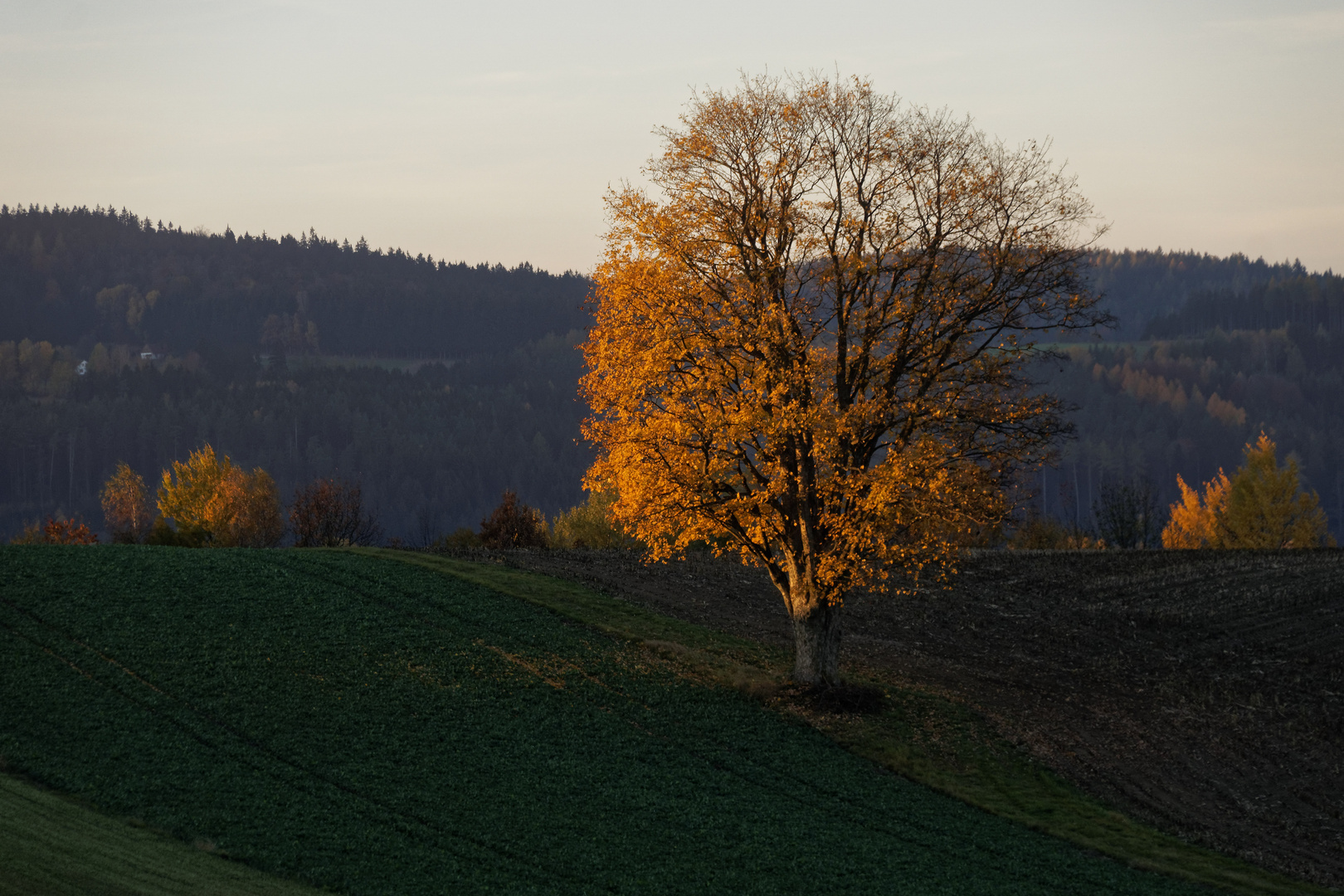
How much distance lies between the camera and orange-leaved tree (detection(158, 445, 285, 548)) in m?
69.4

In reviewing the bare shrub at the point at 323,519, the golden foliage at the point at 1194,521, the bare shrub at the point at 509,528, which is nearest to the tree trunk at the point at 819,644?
the bare shrub at the point at 509,528

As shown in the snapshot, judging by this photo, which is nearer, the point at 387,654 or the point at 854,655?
Answer: the point at 387,654

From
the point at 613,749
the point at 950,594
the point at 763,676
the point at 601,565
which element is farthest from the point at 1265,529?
the point at 613,749

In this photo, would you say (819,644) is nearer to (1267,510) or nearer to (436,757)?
(436,757)

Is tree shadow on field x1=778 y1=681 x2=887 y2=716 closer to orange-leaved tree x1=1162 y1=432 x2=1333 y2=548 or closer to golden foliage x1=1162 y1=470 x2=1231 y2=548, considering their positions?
orange-leaved tree x1=1162 y1=432 x2=1333 y2=548

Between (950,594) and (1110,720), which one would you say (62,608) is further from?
(950,594)

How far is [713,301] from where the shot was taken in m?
26.8

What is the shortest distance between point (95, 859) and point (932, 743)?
60.3ft

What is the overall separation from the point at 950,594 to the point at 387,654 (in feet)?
78.3

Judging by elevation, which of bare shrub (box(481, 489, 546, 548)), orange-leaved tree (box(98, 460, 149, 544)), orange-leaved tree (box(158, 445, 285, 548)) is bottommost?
orange-leaved tree (box(98, 460, 149, 544))

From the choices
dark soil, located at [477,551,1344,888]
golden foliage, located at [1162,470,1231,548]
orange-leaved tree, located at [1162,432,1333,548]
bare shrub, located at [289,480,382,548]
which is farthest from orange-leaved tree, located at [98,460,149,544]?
Answer: golden foliage, located at [1162,470,1231,548]

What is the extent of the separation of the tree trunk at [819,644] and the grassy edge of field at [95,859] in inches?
600

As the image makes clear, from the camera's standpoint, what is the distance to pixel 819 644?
1092 inches

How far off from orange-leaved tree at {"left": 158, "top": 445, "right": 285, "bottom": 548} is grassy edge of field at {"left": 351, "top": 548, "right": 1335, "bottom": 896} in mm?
37635
